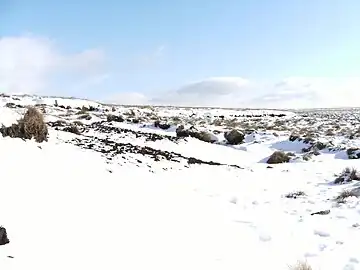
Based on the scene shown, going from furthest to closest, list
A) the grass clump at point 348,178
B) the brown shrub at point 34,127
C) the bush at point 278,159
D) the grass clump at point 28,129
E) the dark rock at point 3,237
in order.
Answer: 1. the bush at point 278,159
2. the grass clump at point 348,178
3. the brown shrub at point 34,127
4. the grass clump at point 28,129
5. the dark rock at point 3,237

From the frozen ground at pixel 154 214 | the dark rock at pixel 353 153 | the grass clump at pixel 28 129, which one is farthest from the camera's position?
the dark rock at pixel 353 153

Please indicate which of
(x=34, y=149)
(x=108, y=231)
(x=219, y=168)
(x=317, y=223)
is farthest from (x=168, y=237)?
(x=219, y=168)

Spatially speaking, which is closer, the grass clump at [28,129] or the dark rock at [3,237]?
the dark rock at [3,237]

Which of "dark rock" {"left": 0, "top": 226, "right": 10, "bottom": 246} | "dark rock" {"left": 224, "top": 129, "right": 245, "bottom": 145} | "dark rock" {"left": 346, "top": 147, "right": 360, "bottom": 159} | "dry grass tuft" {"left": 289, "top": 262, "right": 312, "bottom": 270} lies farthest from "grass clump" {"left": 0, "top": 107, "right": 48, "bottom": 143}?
"dark rock" {"left": 224, "top": 129, "right": 245, "bottom": 145}

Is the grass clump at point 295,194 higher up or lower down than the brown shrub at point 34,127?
lower down

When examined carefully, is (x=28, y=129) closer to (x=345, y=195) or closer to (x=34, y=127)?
(x=34, y=127)

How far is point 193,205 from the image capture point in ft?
28.1

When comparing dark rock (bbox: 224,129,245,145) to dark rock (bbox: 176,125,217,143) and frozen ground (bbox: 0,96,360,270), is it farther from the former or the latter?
frozen ground (bbox: 0,96,360,270)

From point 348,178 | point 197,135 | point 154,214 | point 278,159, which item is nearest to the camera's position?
point 154,214

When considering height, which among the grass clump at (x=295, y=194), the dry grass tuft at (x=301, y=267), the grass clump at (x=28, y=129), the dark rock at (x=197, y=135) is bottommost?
the grass clump at (x=295, y=194)

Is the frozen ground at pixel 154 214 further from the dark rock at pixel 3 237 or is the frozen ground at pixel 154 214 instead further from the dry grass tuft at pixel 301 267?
the dry grass tuft at pixel 301 267

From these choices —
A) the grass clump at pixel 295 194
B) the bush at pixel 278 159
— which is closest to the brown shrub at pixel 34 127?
the grass clump at pixel 295 194

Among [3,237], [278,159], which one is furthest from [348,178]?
[3,237]

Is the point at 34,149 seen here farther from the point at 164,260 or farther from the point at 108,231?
the point at 164,260
